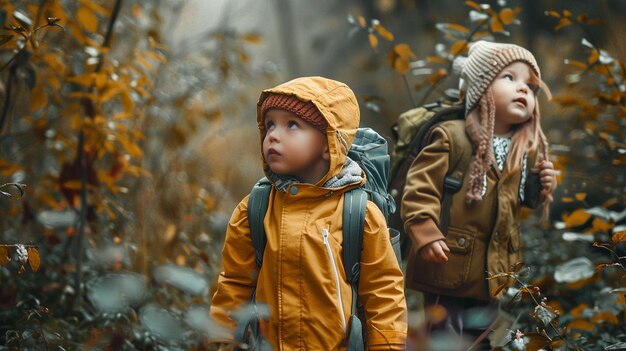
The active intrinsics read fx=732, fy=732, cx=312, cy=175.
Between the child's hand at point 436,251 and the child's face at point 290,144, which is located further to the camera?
the child's hand at point 436,251

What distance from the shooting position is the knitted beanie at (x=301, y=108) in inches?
109

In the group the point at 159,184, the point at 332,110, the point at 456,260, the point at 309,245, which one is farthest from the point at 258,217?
the point at 159,184

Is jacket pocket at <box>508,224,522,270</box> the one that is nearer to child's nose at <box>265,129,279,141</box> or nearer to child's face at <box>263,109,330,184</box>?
child's face at <box>263,109,330,184</box>

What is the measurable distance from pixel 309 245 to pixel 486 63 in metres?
1.36

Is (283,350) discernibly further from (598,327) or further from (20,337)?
(598,327)

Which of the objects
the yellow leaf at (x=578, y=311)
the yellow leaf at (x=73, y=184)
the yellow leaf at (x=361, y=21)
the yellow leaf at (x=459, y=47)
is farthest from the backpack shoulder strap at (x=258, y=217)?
the yellow leaf at (x=578, y=311)

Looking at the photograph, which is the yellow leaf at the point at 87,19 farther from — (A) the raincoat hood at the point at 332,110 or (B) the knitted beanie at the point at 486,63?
(B) the knitted beanie at the point at 486,63

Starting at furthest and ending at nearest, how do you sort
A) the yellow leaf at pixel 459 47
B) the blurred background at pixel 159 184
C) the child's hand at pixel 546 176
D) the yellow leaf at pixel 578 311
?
1. the yellow leaf at pixel 459 47
2. the yellow leaf at pixel 578 311
3. the child's hand at pixel 546 176
4. the blurred background at pixel 159 184

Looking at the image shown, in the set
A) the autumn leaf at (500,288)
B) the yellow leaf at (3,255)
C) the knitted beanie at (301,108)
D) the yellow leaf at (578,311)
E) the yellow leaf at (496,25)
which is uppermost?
the knitted beanie at (301,108)

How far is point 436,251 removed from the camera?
10.6 feet

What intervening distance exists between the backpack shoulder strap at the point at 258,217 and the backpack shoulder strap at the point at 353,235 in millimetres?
322

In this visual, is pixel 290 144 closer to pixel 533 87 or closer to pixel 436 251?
pixel 436 251

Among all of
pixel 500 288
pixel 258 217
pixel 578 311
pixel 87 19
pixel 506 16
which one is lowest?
pixel 578 311

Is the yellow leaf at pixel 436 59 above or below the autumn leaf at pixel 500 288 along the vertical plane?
above
